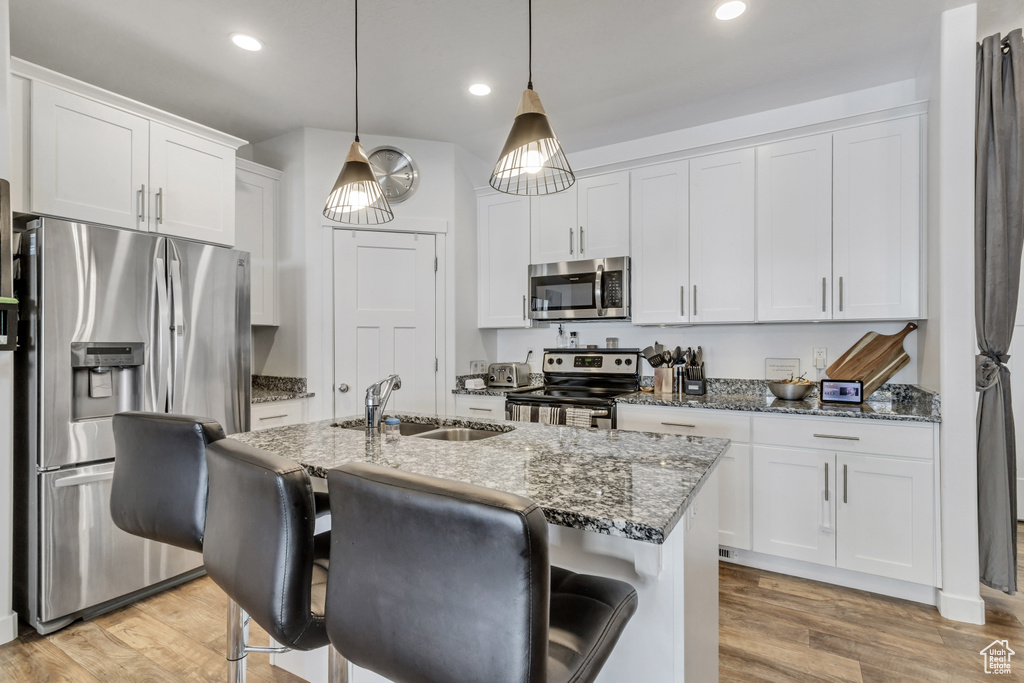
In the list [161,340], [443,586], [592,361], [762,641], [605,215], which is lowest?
[762,641]

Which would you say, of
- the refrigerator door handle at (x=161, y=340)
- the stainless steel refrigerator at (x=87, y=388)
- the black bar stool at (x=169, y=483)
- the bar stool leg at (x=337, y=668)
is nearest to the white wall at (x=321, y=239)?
the stainless steel refrigerator at (x=87, y=388)

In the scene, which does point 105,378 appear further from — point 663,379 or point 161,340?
point 663,379

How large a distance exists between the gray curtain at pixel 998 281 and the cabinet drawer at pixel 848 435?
0.83 ft

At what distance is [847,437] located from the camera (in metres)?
2.50

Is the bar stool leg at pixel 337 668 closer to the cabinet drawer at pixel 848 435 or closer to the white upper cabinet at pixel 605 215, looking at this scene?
the cabinet drawer at pixel 848 435

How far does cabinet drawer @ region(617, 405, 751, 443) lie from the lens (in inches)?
109

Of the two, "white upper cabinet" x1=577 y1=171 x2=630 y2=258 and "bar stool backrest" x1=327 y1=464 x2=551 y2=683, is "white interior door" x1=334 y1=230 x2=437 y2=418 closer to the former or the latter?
"white upper cabinet" x1=577 y1=171 x2=630 y2=258

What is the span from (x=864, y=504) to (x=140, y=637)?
3329 mm

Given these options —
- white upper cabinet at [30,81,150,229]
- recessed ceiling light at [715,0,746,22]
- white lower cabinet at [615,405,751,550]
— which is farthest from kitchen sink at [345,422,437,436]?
recessed ceiling light at [715,0,746,22]

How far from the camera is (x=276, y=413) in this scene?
128 inches

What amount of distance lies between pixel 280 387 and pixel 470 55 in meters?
2.54

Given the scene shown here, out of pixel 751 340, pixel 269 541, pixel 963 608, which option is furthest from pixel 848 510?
pixel 269 541

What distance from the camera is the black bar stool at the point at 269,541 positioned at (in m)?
0.99

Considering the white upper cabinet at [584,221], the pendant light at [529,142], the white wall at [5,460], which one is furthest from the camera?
the white upper cabinet at [584,221]
